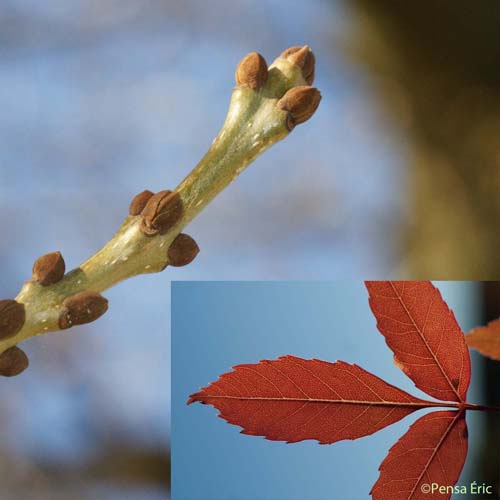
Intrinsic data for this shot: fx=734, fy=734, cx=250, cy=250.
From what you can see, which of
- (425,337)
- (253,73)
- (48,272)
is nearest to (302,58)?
(253,73)

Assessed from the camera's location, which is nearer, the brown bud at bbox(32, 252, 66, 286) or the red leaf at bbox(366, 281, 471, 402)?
the brown bud at bbox(32, 252, 66, 286)

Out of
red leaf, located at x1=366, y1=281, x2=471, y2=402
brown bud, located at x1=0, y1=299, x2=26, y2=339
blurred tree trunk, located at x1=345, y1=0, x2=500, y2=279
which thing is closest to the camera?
brown bud, located at x1=0, y1=299, x2=26, y2=339

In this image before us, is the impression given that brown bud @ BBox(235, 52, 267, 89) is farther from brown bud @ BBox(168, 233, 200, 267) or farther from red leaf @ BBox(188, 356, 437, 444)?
red leaf @ BBox(188, 356, 437, 444)

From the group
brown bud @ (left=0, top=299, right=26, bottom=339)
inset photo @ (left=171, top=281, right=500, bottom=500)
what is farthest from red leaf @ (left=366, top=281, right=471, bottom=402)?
brown bud @ (left=0, top=299, right=26, bottom=339)

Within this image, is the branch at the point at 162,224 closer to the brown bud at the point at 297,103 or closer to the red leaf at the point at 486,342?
the brown bud at the point at 297,103

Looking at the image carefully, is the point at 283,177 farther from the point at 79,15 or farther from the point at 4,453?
the point at 4,453

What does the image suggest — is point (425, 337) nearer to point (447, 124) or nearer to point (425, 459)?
point (425, 459)

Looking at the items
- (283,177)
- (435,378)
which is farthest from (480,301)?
(283,177)

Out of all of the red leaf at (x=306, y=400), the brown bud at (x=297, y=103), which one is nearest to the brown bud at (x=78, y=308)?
the brown bud at (x=297, y=103)
